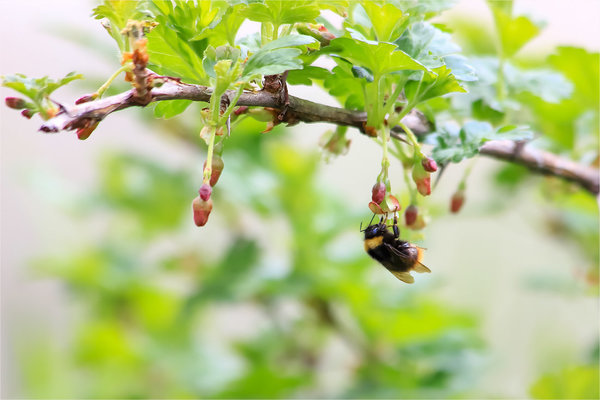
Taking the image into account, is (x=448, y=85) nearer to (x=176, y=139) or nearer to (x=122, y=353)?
(x=176, y=139)

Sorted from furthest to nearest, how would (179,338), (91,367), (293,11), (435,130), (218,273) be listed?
(91,367) → (179,338) → (218,273) → (435,130) → (293,11)

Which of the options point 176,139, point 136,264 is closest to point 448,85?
point 176,139

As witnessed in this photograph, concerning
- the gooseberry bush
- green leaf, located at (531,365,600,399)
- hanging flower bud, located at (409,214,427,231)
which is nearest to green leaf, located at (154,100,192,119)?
the gooseberry bush

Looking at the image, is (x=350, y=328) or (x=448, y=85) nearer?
(x=448, y=85)

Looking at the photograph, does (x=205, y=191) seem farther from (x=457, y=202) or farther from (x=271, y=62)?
(x=457, y=202)

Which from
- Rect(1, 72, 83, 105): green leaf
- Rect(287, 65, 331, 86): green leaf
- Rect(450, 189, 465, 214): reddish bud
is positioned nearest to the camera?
Rect(1, 72, 83, 105): green leaf

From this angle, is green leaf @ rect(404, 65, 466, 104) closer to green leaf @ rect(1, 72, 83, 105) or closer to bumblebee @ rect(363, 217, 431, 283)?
bumblebee @ rect(363, 217, 431, 283)
